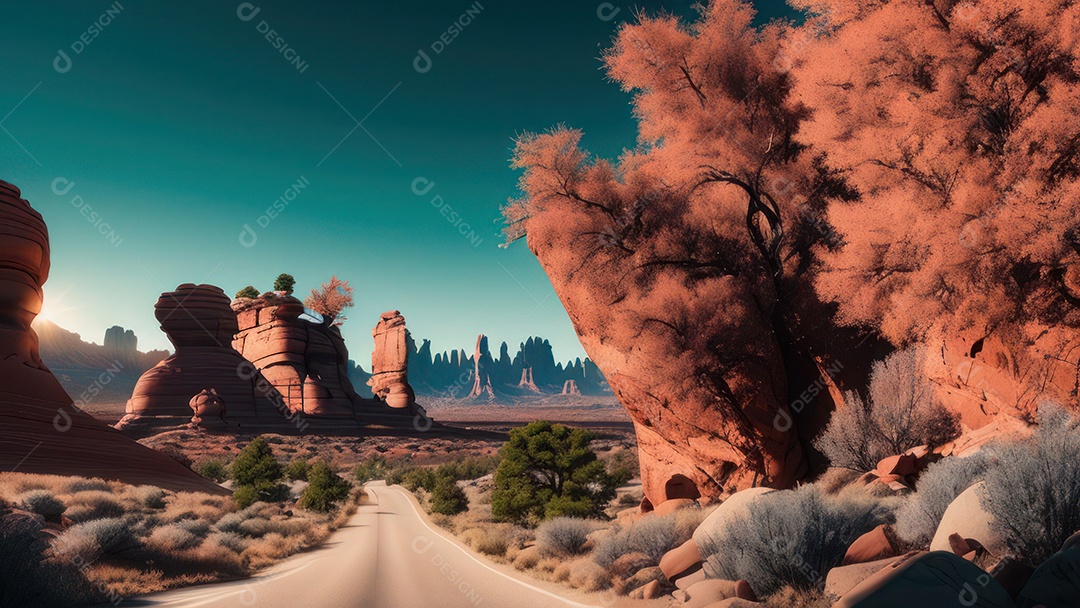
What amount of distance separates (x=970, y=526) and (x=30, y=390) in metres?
26.8

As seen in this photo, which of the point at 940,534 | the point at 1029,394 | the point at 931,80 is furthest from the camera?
the point at 931,80

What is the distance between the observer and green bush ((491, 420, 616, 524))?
74.2 ft

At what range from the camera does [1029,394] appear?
10.8m

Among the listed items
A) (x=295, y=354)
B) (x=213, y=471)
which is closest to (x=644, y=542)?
(x=213, y=471)

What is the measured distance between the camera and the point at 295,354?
234ft

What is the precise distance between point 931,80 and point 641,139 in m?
7.61

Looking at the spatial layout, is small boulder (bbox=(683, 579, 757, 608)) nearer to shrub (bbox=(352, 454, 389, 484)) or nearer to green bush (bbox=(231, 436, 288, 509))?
green bush (bbox=(231, 436, 288, 509))

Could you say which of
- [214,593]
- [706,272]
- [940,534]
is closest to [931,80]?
[706,272]

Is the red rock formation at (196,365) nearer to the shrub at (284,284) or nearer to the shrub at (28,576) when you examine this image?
the shrub at (284,284)

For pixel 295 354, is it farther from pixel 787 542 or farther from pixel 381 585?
pixel 787 542

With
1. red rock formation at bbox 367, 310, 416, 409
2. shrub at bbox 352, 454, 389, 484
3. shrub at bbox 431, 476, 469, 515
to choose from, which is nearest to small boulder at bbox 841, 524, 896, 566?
shrub at bbox 431, 476, 469, 515

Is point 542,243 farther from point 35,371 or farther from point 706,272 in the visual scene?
point 35,371

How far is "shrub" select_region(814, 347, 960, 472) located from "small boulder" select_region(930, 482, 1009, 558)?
23.9 feet

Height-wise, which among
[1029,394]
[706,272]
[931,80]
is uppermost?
[931,80]
